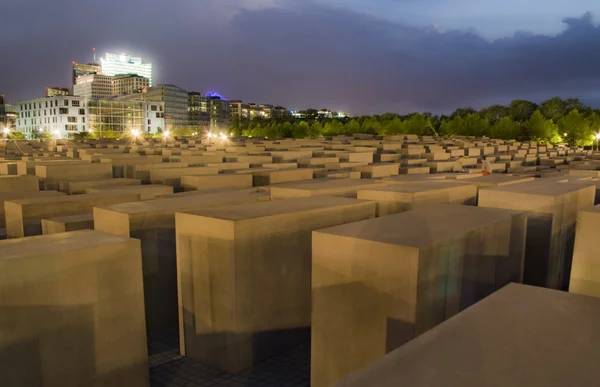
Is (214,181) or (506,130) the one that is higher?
(506,130)

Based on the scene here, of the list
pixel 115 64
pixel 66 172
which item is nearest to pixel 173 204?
pixel 66 172

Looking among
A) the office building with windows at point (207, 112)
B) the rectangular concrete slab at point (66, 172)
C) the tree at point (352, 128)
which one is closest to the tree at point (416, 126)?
the tree at point (352, 128)

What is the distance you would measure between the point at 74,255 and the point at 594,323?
5134 mm

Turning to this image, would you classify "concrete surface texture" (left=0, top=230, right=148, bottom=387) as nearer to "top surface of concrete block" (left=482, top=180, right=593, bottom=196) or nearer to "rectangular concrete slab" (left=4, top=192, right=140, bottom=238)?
"rectangular concrete slab" (left=4, top=192, right=140, bottom=238)

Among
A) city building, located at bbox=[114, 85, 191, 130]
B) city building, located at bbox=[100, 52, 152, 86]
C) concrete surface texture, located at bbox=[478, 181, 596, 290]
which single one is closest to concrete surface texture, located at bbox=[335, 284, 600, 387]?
concrete surface texture, located at bbox=[478, 181, 596, 290]

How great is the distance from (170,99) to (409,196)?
136 metres

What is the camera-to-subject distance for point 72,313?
5648mm

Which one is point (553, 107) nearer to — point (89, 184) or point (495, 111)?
point (495, 111)

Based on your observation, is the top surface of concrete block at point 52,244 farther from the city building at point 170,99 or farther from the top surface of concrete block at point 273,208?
the city building at point 170,99

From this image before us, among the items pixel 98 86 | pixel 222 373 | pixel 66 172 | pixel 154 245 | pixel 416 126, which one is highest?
pixel 98 86

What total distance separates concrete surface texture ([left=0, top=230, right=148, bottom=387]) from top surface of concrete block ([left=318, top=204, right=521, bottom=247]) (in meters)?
2.60

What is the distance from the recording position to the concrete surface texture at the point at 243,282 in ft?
22.8

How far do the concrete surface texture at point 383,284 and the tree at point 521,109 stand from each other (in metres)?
84.9

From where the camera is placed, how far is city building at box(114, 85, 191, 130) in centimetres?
13162
